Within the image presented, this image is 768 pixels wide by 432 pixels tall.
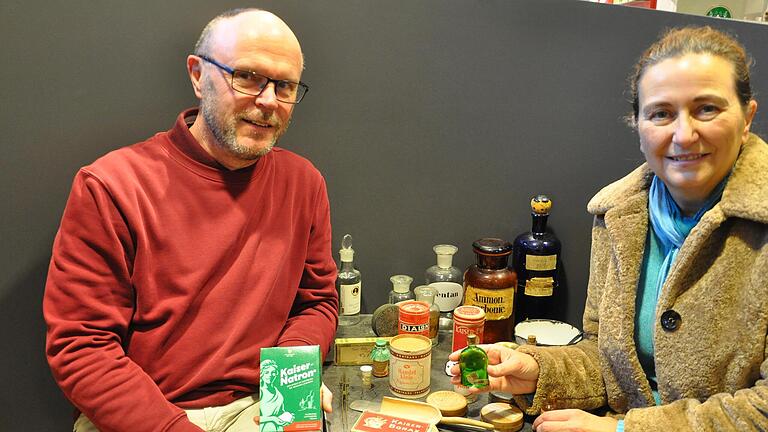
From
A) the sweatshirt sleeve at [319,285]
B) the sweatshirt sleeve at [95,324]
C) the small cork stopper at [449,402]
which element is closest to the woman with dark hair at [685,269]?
the small cork stopper at [449,402]

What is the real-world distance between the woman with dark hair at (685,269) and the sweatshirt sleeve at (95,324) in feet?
2.69

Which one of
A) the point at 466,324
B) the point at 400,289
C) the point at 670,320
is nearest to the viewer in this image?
the point at 670,320

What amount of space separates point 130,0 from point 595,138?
156cm

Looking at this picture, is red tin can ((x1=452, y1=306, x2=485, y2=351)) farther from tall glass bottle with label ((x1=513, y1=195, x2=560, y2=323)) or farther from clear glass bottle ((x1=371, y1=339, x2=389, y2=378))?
tall glass bottle with label ((x1=513, y1=195, x2=560, y2=323))

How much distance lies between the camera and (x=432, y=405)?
1530mm

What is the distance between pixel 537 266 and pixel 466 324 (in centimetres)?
46

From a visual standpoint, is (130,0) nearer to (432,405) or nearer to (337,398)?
(337,398)

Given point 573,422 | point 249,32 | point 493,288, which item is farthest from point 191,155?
point 573,422

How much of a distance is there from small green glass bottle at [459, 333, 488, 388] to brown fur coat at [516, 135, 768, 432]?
15 cm

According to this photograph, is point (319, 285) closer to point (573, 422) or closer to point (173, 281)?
point (173, 281)

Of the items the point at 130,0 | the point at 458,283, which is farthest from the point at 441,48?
the point at 130,0

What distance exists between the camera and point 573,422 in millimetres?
1393

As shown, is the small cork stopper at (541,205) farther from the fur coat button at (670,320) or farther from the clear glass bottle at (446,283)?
the fur coat button at (670,320)

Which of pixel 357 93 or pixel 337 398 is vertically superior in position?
pixel 357 93
